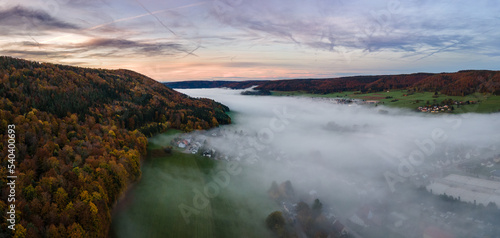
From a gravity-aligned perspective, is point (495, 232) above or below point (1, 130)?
below

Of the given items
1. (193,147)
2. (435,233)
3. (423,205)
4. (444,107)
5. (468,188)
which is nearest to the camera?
(435,233)

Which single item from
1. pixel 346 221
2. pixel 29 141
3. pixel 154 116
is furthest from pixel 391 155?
pixel 29 141

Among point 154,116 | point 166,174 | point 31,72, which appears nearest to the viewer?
point 166,174

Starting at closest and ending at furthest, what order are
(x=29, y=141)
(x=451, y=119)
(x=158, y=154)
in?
(x=29, y=141) < (x=158, y=154) < (x=451, y=119)

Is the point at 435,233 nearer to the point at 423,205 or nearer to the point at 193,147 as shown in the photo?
the point at 423,205

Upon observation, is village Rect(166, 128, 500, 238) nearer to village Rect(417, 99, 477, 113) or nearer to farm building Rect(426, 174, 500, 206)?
farm building Rect(426, 174, 500, 206)

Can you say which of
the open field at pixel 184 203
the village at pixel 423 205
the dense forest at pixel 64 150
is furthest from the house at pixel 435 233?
the dense forest at pixel 64 150

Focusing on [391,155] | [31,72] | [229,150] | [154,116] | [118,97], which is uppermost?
[31,72]

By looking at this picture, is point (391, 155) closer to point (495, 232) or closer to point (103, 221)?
point (495, 232)

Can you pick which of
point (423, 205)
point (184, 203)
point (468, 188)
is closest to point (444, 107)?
point (468, 188)
